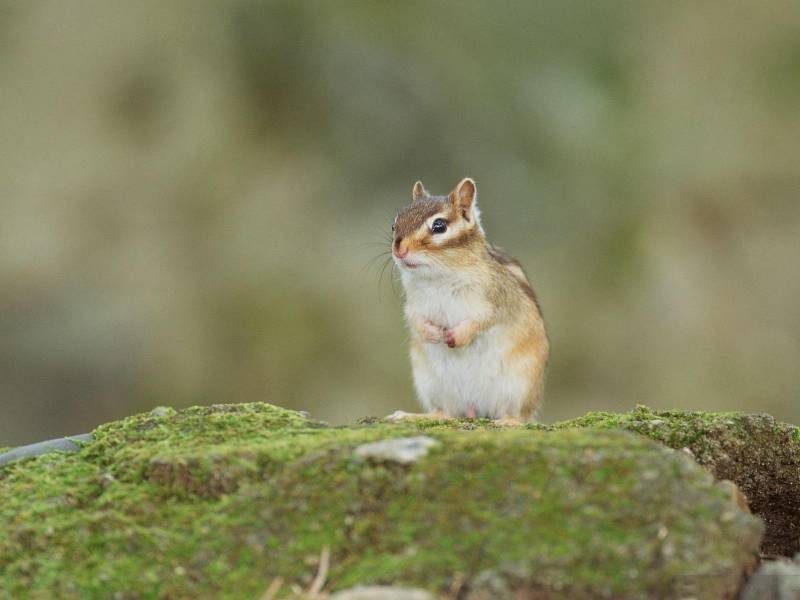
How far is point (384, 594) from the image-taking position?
292 cm

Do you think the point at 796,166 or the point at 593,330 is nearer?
the point at 593,330

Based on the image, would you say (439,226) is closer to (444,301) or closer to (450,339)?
(444,301)

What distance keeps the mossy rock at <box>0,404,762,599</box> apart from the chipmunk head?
95.1 inches

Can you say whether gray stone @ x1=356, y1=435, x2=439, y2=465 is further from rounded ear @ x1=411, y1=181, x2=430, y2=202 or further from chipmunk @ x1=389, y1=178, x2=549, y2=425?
rounded ear @ x1=411, y1=181, x2=430, y2=202

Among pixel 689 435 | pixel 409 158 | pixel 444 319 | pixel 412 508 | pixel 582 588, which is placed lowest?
pixel 582 588

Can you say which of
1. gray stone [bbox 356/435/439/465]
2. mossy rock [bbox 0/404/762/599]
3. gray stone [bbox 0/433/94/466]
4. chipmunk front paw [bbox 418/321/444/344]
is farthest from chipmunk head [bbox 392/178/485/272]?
gray stone [bbox 356/435/439/465]

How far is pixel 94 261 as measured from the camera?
13.1m

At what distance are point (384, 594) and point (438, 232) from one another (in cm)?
345

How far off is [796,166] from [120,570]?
521 inches

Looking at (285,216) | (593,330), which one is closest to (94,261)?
(285,216)

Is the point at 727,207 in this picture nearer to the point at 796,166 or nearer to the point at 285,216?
the point at 796,166

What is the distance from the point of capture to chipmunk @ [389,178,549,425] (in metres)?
6.13

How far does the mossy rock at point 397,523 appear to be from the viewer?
9.87 ft

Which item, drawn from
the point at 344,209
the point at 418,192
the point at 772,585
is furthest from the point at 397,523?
the point at 344,209
